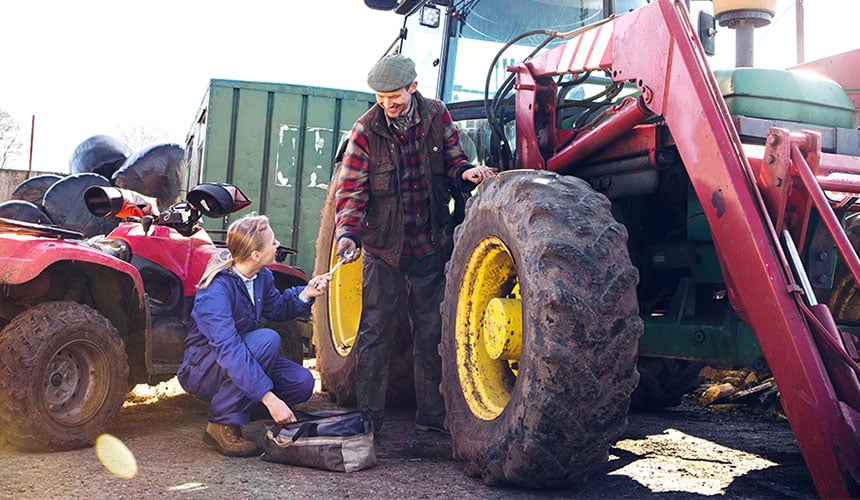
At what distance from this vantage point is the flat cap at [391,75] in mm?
4312

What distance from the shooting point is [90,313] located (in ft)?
13.5

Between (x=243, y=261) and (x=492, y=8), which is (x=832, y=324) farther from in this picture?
(x=492, y=8)

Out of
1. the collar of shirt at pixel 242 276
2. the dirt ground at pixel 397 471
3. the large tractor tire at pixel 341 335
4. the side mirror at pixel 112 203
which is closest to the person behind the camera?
the dirt ground at pixel 397 471

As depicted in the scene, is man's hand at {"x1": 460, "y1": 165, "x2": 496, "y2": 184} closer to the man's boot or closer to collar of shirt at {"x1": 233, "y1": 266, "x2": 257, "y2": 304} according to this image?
collar of shirt at {"x1": 233, "y1": 266, "x2": 257, "y2": 304}

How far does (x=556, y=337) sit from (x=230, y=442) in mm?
1786

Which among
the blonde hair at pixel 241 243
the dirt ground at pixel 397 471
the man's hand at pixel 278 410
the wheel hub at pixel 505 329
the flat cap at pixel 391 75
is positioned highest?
the flat cap at pixel 391 75

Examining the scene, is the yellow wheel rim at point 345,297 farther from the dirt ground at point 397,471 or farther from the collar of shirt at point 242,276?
the collar of shirt at point 242,276

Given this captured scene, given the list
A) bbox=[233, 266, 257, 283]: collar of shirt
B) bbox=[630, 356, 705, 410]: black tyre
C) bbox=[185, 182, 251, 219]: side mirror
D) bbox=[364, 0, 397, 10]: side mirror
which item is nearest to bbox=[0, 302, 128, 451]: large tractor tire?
bbox=[233, 266, 257, 283]: collar of shirt

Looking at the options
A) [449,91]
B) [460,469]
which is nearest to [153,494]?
[460,469]

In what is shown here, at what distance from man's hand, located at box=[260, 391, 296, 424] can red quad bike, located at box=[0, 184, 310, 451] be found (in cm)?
85

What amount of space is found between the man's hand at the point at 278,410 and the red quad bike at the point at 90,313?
2.78 feet

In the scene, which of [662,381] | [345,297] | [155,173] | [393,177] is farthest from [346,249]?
[155,173]

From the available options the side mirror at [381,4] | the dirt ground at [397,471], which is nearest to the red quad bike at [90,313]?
the dirt ground at [397,471]

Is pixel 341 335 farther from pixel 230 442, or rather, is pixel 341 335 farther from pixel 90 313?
pixel 90 313
